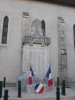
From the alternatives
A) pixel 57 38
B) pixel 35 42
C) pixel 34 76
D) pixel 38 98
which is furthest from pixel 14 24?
pixel 38 98

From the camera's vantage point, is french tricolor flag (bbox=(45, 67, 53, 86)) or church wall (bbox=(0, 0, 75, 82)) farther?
church wall (bbox=(0, 0, 75, 82))

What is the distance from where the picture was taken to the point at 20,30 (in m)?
16.2

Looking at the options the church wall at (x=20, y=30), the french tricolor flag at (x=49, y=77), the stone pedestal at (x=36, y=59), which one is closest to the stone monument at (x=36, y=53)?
the stone pedestal at (x=36, y=59)

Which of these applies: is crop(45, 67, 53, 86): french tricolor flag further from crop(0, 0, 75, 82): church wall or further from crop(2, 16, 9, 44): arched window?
crop(2, 16, 9, 44): arched window

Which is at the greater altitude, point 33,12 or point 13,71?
point 33,12

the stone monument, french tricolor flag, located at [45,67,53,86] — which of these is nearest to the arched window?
the stone monument

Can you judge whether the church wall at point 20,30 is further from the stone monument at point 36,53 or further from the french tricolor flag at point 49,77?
the french tricolor flag at point 49,77

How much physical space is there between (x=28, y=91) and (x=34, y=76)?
1236 millimetres

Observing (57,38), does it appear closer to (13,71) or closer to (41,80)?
(13,71)

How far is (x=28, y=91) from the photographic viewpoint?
10.1m

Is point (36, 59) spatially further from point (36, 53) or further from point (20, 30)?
point (20, 30)

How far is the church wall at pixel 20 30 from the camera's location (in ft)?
50.3

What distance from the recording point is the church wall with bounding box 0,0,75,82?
1534 centimetres

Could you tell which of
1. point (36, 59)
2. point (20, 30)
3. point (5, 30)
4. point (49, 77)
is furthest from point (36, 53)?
point (5, 30)
